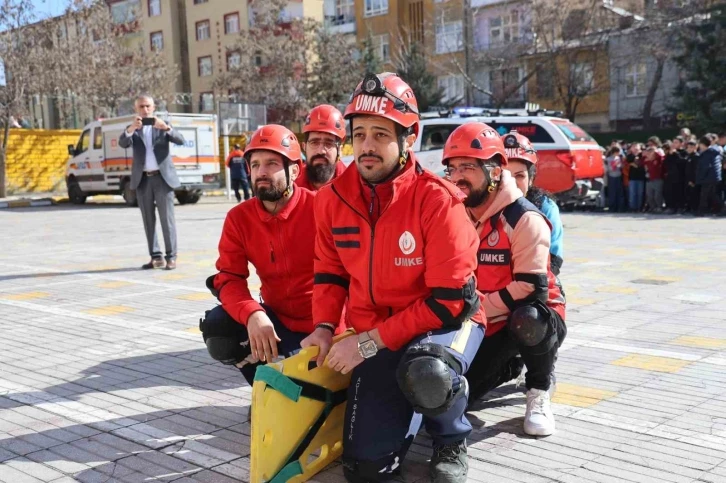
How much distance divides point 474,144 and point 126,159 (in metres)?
21.4

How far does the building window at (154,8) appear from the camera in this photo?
194ft

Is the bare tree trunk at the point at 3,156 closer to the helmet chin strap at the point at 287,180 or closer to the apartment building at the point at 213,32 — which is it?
the apartment building at the point at 213,32

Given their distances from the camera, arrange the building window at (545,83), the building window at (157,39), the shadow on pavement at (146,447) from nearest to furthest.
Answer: the shadow on pavement at (146,447), the building window at (545,83), the building window at (157,39)

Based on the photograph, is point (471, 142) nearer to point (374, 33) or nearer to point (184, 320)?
point (184, 320)

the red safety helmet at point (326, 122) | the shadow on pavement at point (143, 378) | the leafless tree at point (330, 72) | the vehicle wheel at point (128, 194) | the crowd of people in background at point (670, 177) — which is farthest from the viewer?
the leafless tree at point (330, 72)

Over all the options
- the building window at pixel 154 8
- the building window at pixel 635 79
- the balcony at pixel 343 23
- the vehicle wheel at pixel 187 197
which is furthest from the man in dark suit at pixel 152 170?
the building window at pixel 154 8

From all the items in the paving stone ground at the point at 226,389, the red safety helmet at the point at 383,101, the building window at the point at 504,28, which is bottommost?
the paving stone ground at the point at 226,389

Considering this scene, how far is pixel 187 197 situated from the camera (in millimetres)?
A: 25234

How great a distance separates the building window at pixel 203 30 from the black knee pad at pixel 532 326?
55.5 metres

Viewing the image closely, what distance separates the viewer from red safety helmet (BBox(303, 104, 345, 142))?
221 inches

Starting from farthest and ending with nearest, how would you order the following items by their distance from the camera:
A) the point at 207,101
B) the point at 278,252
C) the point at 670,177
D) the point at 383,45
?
1. the point at 383,45
2. the point at 207,101
3. the point at 670,177
4. the point at 278,252

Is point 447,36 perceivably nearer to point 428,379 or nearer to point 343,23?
point 343,23

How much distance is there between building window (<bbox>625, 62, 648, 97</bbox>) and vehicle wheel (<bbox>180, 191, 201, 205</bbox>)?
25.6 m

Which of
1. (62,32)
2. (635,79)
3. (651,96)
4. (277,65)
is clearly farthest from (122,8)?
(651,96)
